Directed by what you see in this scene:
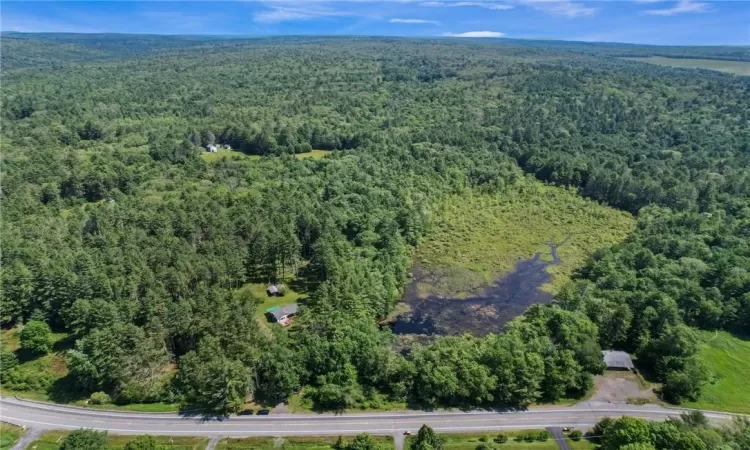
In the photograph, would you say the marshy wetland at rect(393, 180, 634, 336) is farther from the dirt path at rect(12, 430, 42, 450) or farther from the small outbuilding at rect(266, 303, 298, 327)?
the dirt path at rect(12, 430, 42, 450)

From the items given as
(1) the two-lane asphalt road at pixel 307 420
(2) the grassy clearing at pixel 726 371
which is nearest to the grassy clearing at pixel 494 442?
(1) the two-lane asphalt road at pixel 307 420

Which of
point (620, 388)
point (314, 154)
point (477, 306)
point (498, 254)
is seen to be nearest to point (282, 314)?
point (477, 306)

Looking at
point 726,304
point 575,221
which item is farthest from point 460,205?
point 726,304

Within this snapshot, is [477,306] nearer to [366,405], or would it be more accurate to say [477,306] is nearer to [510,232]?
[366,405]

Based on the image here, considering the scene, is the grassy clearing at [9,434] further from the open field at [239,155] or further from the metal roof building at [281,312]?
the open field at [239,155]

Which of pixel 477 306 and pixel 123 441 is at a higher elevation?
pixel 123 441

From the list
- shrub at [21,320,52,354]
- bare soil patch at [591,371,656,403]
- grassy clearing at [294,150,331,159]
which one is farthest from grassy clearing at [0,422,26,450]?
grassy clearing at [294,150,331,159]
